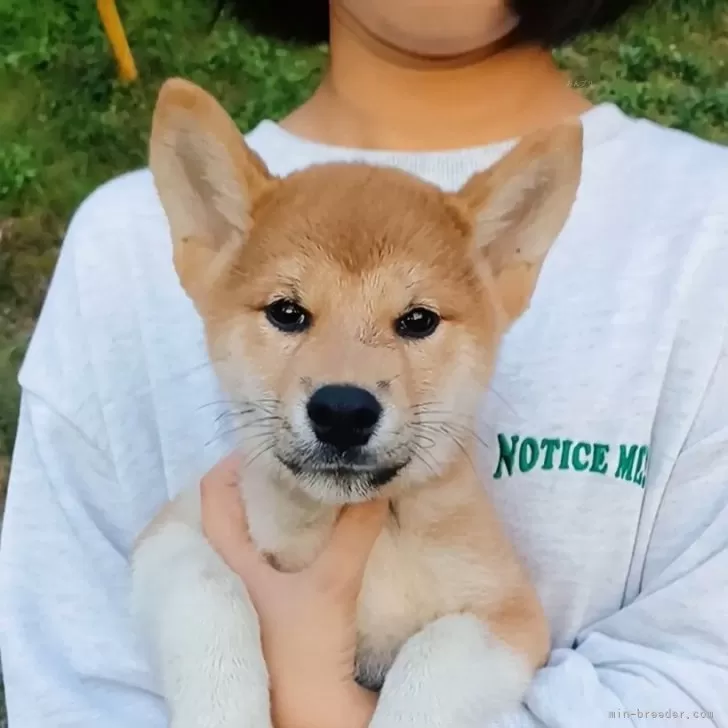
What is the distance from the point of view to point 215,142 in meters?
0.95

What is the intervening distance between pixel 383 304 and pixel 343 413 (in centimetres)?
14

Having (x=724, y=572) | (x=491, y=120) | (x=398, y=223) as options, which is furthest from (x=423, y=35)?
(x=724, y=572)

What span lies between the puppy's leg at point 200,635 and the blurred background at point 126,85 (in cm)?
76

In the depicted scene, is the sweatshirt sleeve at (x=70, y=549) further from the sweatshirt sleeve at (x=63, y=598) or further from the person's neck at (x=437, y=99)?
the person's neck at (x=437, y=99)

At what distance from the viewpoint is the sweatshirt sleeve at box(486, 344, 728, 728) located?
3.34ft

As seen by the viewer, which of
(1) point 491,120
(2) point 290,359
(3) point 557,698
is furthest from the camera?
(1) point 491,120

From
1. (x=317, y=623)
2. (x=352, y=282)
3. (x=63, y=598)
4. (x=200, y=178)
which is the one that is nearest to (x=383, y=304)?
(x=352, y=282)

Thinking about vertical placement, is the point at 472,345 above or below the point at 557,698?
above

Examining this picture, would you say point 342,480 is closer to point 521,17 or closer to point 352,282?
point 352,282

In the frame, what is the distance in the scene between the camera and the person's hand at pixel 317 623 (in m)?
1.02

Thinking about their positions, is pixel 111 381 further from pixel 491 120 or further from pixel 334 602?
pixel 491 120

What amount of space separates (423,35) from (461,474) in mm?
529

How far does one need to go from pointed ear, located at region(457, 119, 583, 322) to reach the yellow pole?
87 centimetres

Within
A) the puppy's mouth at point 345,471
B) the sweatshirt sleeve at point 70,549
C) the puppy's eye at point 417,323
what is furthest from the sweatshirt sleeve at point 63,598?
the puppy's eye at point 417,323
